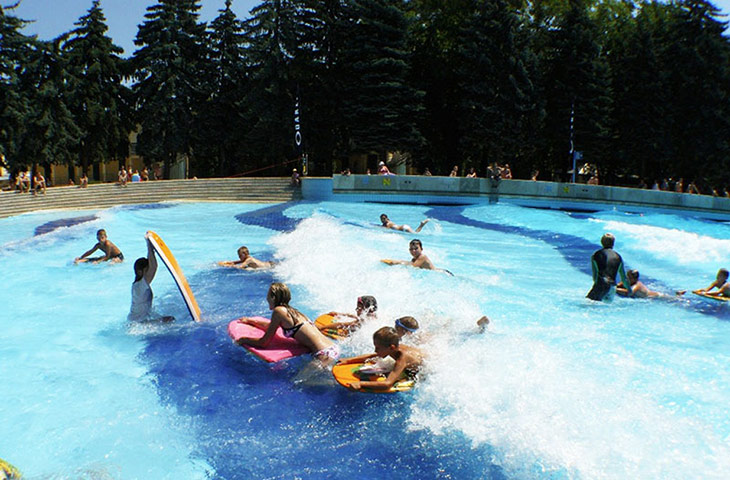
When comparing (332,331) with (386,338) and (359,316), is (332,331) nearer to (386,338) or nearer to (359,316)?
(359,316)

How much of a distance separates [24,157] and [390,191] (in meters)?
19.7

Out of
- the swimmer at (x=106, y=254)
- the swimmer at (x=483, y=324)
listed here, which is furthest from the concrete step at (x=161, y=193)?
the swimmer at (x=483, y=324)

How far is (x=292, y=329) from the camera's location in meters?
7.11

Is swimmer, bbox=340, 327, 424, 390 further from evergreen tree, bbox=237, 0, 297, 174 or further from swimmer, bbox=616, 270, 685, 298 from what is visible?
evergreen tree, bbox=237, 0, 297, 174

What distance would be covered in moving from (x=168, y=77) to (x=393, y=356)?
111 feet

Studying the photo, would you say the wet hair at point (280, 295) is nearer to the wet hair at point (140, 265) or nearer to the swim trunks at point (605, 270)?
the wet hair at point (140, 265)

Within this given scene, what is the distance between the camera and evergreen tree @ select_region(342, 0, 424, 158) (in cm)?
3347

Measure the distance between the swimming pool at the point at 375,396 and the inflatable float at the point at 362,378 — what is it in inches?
10.3

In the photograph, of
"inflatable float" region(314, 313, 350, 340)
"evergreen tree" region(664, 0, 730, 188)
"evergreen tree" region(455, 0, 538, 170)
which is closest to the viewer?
"inflatable float" region(314, 313, 350, 340)

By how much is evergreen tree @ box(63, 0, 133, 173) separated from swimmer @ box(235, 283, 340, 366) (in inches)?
1283

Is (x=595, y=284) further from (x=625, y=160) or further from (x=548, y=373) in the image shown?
(x=625, y=160)

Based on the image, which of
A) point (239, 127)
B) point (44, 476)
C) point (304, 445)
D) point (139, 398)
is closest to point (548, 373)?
point (304, 445)

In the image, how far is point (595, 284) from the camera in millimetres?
10320

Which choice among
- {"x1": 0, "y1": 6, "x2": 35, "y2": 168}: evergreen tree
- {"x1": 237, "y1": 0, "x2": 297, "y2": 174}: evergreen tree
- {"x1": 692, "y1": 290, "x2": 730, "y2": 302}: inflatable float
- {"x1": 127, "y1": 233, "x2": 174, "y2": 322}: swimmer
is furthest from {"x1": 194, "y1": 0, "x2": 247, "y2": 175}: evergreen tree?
{"x1": 692, "y1": 290, "x2": 730, "y2": 302}: inflatable float
